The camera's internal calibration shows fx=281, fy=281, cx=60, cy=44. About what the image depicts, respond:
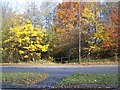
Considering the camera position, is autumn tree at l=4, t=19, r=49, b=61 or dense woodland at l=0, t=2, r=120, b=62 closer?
dense woodland at l=0, t=2, r=120, b=62

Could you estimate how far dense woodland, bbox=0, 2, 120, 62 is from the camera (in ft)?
21.9

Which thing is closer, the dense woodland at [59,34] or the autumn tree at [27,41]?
the dense woodland at [59,34]

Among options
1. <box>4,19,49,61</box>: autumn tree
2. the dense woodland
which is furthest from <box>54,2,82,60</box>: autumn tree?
<box>4,19,49,61</box>: autumn tree

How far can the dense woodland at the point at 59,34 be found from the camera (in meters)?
6.69

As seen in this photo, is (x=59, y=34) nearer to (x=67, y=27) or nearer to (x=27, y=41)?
(x=67, y=27)

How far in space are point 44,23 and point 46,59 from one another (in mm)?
912

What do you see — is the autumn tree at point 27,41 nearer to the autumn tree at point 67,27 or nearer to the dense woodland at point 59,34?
the dense woodland at point 59,34

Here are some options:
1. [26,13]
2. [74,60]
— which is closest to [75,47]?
[74,60]

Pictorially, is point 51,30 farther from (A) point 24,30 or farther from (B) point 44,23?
(A) point 24,30

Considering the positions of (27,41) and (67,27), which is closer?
(27,41)

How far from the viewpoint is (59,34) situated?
739 centimetres

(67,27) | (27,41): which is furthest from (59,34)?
(27,41)

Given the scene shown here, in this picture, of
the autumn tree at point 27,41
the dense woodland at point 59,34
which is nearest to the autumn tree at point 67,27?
the dense woodland at point 59,34

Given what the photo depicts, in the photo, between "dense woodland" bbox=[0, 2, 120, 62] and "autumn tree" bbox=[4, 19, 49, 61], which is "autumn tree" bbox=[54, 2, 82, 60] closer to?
"dense woodland" bbox=[0, 2, 120, 62]
